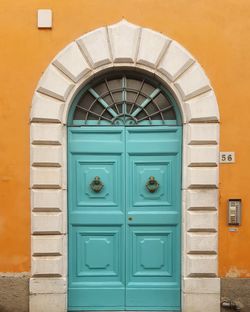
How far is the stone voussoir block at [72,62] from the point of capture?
18.0ft

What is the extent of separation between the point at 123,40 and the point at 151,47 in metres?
0.39

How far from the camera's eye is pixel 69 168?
572 cm

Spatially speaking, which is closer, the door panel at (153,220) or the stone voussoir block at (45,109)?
the stone voussoir block at (45,109)

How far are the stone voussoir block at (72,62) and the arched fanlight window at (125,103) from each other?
30cm

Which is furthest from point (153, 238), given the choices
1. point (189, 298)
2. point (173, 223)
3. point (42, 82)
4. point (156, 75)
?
point (42, 82)

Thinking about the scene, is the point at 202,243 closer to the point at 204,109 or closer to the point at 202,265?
the point at 202,265

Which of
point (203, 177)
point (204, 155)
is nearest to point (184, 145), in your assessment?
point (204, 155)

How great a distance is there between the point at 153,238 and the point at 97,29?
2.98m

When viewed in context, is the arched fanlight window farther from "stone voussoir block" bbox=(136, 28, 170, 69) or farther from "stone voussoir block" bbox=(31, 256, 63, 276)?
"stone voussoir block" bbox=(31, 256, 63, 276)

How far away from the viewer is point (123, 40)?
5.50 meters

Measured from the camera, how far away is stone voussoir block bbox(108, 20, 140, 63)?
549 cm

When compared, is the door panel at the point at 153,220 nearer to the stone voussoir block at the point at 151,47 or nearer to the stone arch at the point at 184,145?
the stone arch at the point at 184,145

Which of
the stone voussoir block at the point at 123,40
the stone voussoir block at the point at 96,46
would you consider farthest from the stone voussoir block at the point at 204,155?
the stone voussoir block at the point at 96,46

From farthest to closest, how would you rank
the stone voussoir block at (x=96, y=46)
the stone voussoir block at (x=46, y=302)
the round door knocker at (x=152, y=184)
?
the round door knocker at (x=152, y=184), the stone voussoir block at (x=46, y=302), the stone voussoir block at (x=96, y=46)
